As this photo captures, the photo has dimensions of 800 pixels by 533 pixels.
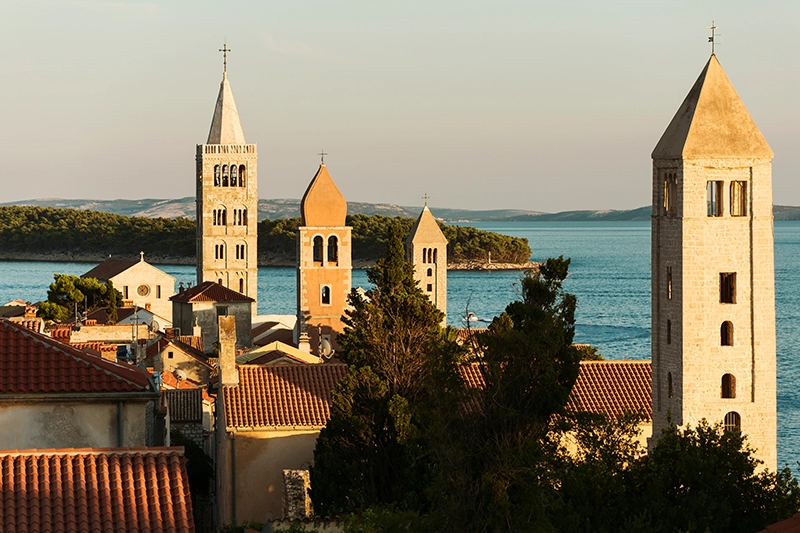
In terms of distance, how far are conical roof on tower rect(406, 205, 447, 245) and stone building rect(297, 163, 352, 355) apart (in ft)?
42.0

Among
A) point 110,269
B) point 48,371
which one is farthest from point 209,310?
point 48,371

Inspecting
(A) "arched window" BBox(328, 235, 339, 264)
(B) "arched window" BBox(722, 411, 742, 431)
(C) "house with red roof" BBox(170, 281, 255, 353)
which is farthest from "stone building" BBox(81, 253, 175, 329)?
(B) "arched window" BBox(722, 411, 742, 431)

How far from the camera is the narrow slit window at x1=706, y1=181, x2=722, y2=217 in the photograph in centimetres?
2534

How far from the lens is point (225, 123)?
271 feet

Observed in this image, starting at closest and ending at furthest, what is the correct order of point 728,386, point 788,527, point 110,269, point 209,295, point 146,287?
point 788,527 → point 728,386 → point 209,295 → point 146,287 → point 110,269

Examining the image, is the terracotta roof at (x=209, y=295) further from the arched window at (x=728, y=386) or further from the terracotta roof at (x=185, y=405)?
the arched window at (x=728, y=386)

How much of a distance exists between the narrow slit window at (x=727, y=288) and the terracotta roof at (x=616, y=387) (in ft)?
7.31

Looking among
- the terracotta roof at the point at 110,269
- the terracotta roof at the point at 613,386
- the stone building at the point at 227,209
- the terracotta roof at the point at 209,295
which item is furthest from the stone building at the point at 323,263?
the terracotta roof at the point at 110,269

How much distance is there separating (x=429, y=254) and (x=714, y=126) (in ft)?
131

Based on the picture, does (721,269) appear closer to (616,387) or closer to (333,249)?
(616,387)

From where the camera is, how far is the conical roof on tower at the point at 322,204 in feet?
168

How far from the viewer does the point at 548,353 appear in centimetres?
1698

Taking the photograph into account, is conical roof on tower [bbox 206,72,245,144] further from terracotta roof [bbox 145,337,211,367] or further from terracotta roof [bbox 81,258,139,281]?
terracotta roof [bbox 145,337,211,367]

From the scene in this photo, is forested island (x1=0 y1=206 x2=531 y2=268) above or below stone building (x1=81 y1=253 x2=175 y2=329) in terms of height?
above
